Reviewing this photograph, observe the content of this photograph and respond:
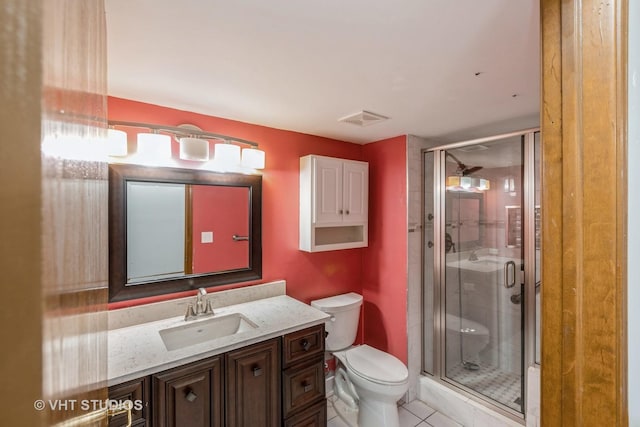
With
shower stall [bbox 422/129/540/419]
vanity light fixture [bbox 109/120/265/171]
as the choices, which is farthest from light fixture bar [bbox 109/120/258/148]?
shower stall [bbox 422/129/540/419]

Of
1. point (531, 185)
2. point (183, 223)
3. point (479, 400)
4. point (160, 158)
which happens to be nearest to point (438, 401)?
point (479, 400)

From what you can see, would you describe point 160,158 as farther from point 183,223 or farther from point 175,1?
point 175,1

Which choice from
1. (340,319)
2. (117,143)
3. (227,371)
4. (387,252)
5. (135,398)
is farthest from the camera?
(387,252)

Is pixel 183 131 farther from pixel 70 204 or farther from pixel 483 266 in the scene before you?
pixel 483 266

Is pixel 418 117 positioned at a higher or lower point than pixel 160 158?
higher

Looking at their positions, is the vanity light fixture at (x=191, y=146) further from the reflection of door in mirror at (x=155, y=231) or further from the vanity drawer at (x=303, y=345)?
the vanity drawer at (x=303, y=345)

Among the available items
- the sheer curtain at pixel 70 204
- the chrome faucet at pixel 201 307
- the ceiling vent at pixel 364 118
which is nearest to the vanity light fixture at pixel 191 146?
the ceiling vent at pixel 364 118

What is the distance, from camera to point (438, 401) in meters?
2.46

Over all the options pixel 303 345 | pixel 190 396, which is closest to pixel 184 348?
pixel 190 396

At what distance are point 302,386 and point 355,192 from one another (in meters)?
1.53

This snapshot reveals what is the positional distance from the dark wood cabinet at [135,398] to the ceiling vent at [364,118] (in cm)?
184

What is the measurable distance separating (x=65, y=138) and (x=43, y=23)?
9cm

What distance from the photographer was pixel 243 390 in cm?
158

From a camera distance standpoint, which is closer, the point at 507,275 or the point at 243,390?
the point at 243,390
